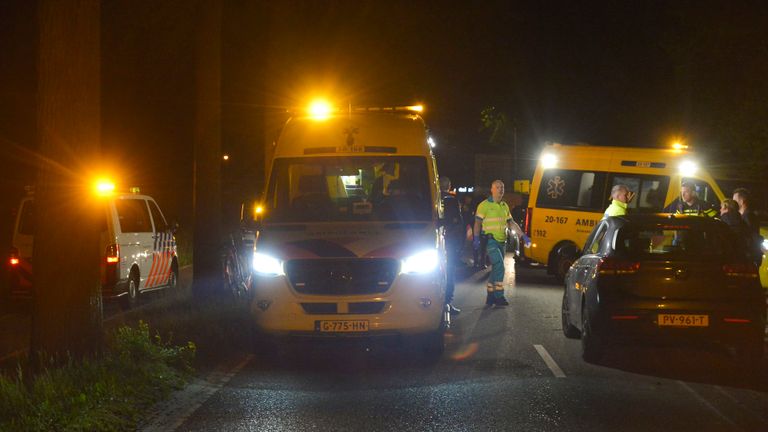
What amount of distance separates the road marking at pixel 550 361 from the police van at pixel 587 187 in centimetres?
853

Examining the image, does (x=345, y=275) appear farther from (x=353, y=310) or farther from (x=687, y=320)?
(x=687, y=320)

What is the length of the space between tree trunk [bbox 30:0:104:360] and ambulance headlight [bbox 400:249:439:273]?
123 inches

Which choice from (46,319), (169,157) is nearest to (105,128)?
(169,157)

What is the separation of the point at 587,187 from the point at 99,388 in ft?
44.8

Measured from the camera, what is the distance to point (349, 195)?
38.2 feet

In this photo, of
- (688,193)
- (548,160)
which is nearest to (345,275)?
(688,193)

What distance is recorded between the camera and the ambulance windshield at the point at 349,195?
11188 millimetres

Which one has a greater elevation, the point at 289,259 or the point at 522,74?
the point at 522,74

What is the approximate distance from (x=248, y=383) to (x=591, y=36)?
63.4 ft

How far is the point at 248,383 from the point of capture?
9.28 meters

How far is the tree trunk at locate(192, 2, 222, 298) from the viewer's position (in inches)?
575

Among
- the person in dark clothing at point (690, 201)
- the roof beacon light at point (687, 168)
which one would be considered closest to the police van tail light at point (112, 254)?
the person in dark clothing at point (690, 201)

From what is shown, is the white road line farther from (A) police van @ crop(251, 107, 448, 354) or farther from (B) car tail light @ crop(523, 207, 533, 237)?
(B) car tail light @ crop(523, 207, 533, 237)

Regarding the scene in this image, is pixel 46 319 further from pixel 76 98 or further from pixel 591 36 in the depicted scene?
pixel 591 36
